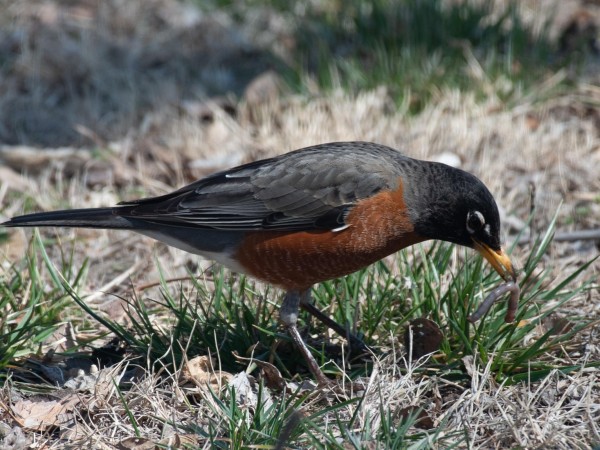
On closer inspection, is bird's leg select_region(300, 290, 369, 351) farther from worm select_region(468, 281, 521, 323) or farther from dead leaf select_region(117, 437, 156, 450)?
dead leaf select_region(117, 437, 156, 450)

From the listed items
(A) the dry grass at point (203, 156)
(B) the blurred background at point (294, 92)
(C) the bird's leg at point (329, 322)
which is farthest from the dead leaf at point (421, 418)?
(B) the blurred background at point (294, 92)

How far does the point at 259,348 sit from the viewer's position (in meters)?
4.15

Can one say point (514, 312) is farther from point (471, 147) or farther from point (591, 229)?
point (471, 147)

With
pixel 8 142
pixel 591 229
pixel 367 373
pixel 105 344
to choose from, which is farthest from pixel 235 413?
pixel 8 142

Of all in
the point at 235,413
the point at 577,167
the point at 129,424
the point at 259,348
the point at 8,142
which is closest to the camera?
the point at 235,413

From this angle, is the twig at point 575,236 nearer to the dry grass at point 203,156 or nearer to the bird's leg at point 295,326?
the dry grass at point 203,156

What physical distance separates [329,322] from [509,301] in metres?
0.85

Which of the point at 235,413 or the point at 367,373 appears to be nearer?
the point at 235,413

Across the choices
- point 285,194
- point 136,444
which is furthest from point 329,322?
point 136,444

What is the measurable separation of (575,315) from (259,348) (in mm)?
1529

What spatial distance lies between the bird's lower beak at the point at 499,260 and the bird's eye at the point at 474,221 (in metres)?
0.07

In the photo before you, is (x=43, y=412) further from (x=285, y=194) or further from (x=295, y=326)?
(x=285, y=194)

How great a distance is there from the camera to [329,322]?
4273 millimetres

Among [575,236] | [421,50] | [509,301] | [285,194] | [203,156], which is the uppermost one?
[285,194]
